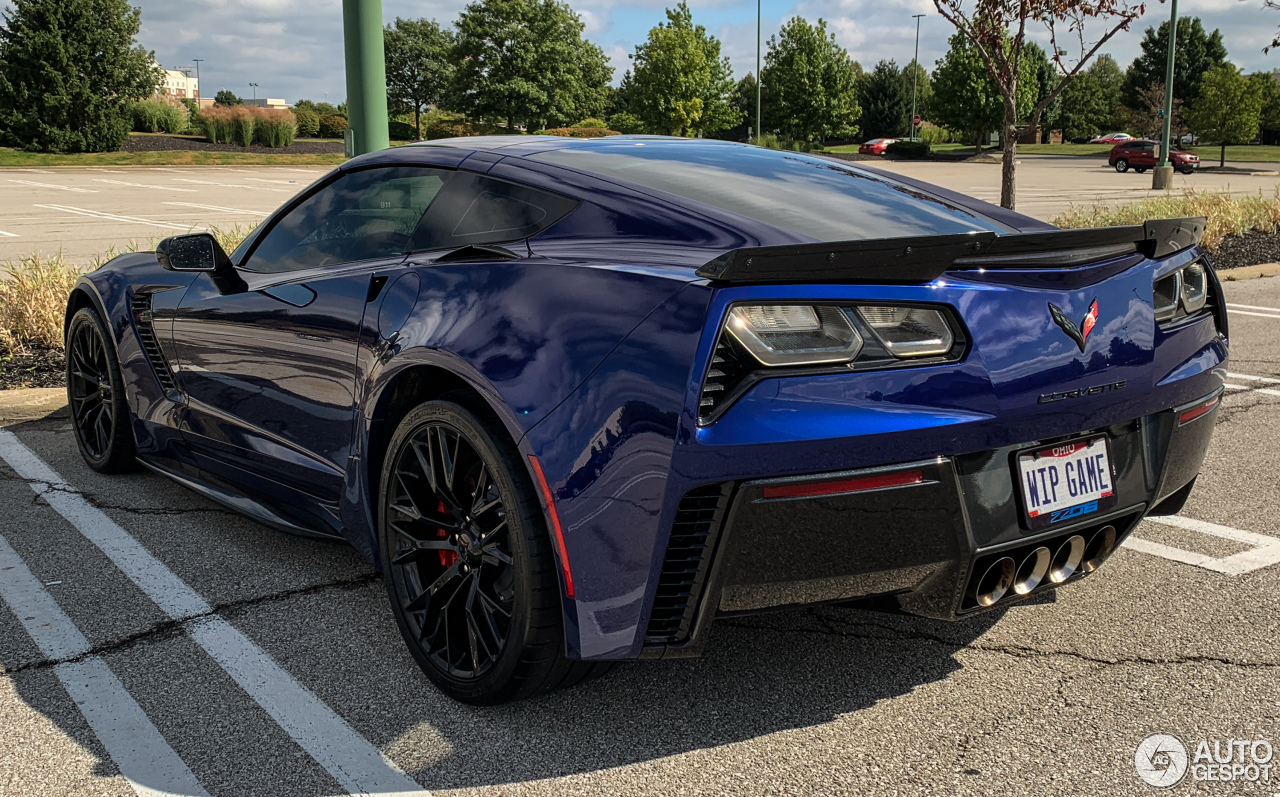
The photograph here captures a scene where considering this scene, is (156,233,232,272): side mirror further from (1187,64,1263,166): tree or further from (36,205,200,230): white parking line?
(1187,64,1263,166): tree

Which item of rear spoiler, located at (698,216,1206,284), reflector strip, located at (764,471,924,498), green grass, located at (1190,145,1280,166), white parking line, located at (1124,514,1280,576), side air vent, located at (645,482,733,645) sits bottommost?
white parking line, located at (1124,514,1280,576)

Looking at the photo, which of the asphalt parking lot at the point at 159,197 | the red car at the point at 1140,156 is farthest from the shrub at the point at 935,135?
the asphalt parking lot at the point at 159,197

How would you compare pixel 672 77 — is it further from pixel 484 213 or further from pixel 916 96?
pixel 484 213

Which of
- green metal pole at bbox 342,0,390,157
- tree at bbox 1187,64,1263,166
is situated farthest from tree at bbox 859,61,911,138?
green metal pole at bbox 342,0,390,157

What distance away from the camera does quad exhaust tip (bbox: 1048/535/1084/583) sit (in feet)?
8.69

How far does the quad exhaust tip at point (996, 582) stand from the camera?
8.31 feet

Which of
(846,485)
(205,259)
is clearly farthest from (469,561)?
(205,259)

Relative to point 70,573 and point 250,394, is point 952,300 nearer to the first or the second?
point 250,394

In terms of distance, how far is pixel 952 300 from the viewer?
2.36 metres

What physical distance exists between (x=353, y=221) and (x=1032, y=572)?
92.4 inches

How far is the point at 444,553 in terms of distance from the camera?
2.97 metres

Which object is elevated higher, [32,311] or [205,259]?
[205,259]

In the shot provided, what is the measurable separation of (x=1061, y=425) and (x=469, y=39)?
228ft

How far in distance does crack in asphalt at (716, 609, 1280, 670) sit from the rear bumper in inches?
19.5
